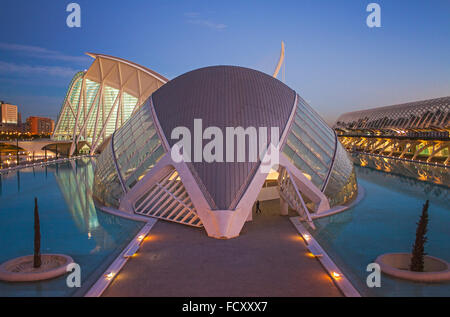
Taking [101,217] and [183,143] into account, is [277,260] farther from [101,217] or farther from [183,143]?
[101,217]

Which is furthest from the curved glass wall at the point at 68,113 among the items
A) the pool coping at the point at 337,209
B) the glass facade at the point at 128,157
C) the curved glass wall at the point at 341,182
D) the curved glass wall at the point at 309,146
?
the pool coping at the point at 337,209

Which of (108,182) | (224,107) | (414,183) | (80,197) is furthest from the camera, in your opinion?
(414,183)

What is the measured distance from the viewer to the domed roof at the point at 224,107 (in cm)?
1438

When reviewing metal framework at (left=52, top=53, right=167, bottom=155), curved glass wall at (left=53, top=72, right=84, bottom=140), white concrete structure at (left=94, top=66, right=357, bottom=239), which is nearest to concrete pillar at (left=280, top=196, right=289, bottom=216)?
white concrete structure at (left=94, top=66, right=357, bottom=239)

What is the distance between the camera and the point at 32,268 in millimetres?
10336

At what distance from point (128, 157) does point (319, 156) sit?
382 inches

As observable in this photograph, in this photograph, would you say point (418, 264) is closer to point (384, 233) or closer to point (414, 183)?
point (384, 233)

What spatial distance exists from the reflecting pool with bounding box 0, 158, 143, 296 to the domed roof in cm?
390

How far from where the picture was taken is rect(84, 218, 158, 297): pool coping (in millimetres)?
8706

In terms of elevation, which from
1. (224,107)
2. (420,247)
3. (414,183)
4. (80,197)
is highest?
(224,107)

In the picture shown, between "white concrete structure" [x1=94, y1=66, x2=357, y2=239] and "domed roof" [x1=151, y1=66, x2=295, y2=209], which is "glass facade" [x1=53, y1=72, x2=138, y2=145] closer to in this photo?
"white concrete structure" [x1=94, y1=66, x2=357, y2=239]

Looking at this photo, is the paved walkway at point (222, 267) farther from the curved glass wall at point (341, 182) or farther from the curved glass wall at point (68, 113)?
the curved glass wall at point (68, 113)

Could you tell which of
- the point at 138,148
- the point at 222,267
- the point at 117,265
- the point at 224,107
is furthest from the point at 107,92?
the point at 222,267

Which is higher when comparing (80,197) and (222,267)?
(222,267)
